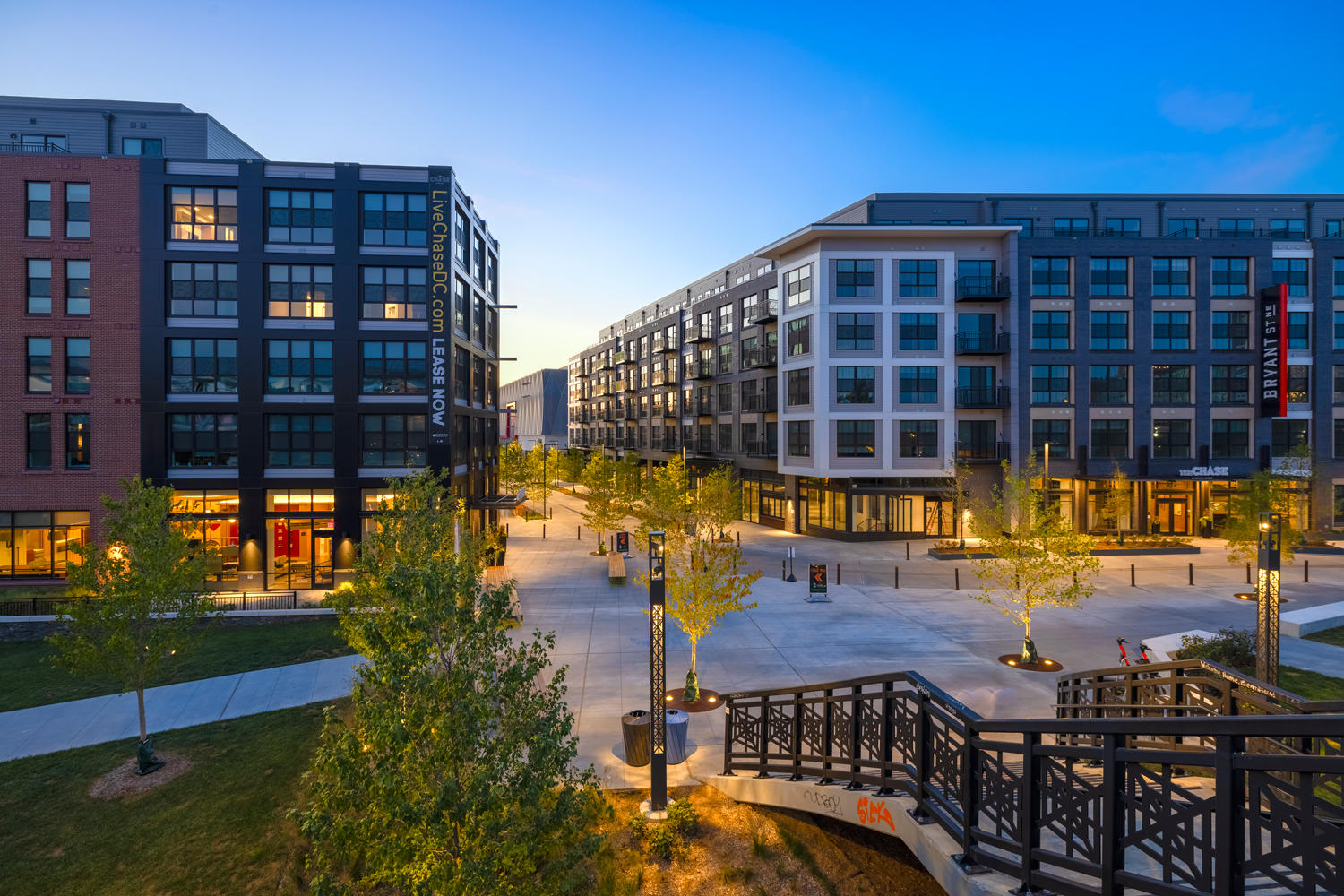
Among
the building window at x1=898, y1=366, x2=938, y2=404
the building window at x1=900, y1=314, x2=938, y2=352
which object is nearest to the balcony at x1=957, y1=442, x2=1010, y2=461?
the building window at x1=898, y1=366, x2=938, y2=404

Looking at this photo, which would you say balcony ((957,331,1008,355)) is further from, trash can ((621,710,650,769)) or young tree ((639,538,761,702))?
trash can ((621,710,650,769))

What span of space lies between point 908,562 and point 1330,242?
119 feet

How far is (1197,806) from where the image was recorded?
3688mm

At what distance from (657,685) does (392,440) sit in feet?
82.7

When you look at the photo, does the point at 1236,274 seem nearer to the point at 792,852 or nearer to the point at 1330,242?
the point at 1330,242

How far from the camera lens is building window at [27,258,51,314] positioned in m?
29.8

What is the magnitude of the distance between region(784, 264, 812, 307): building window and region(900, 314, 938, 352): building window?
644 centimetres

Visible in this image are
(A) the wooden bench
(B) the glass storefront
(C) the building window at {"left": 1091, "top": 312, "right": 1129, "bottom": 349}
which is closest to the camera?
(A) the wooden bench

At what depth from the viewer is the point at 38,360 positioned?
97.3 ft

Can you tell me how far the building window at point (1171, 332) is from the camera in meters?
41.5

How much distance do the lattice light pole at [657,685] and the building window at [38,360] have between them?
3443cm

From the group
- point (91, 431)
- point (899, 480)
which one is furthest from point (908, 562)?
point (91, 431)

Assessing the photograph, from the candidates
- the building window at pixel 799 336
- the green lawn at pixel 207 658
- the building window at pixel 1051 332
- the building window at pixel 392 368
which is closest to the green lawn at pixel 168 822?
the green lawn at pixel 207 658

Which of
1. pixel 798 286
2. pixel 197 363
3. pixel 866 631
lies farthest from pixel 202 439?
pixel 798 286
